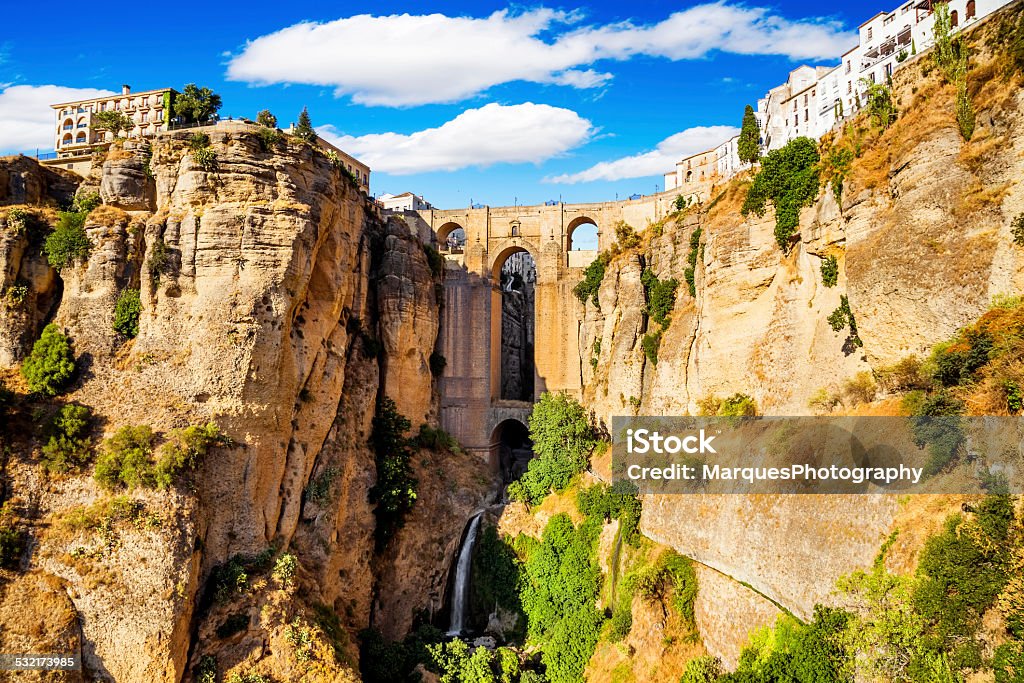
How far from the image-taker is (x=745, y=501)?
859 inches

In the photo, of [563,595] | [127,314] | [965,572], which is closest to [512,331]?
[563,595]

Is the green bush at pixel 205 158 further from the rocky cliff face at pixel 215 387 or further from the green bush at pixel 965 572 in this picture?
the green bush at pixel 965 572

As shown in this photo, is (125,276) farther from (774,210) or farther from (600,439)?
(774,210)

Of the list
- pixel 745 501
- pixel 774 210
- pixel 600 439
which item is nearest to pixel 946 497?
pixel 745 501

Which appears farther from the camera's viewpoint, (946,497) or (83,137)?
(83,137)

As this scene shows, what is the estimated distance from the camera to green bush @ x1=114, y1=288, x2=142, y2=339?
25.2 meters

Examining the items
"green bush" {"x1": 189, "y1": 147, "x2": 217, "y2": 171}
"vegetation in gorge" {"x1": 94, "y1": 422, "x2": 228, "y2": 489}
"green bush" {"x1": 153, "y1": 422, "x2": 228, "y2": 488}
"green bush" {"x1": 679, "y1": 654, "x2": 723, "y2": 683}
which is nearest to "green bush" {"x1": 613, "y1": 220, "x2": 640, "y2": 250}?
"green bush" {"x1": 189, "y1": 147, "x2": 217, "y2": 171}

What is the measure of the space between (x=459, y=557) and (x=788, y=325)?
17637mm

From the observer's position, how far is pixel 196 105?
33062 mm

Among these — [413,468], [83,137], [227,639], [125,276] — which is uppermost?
[83,137]

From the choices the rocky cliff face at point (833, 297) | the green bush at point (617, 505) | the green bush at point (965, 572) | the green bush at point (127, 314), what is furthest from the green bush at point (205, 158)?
the green bush at point (965, 572)

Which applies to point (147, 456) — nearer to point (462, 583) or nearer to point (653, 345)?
point (462, 583)

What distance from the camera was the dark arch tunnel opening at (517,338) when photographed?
1688 inches

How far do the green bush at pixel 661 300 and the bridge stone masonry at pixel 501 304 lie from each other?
21.8ft
